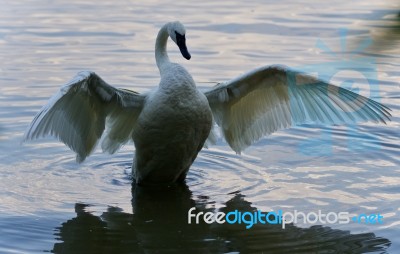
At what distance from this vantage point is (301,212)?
5707 mm

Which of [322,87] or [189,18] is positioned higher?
[189,18]

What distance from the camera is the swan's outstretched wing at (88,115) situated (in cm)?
545

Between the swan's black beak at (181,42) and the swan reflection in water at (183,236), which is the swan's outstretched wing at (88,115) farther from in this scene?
the swan reflection in water at (183,236)

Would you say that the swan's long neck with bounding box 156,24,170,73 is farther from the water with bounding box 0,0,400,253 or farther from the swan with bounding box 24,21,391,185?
the water with bounding box 0,0,400,253

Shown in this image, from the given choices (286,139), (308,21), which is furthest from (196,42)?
(286,139)

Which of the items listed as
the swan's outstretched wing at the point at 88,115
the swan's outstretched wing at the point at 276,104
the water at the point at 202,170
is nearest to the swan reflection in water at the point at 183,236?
the water at the point at 202,170

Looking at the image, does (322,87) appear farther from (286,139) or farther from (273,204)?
(286,139)

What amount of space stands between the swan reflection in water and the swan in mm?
554

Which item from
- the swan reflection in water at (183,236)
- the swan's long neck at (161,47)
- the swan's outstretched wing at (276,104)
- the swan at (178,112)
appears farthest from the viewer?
the swan's long neck at (161,47)

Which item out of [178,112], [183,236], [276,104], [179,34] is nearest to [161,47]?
[179,34]

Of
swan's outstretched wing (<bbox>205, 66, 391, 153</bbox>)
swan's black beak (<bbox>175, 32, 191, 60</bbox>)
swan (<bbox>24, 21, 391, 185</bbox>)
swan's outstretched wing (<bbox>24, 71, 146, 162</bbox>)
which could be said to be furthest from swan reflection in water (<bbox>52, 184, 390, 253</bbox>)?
swan's black beak (<bbox>175, 32, 191, 60</bbox>)

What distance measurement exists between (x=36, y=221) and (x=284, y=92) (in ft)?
8.48

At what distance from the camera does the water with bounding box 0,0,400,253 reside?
16.6 feet

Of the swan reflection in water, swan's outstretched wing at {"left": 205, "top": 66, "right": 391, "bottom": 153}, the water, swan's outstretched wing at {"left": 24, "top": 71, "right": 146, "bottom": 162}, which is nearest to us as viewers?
the swan reflection in water
